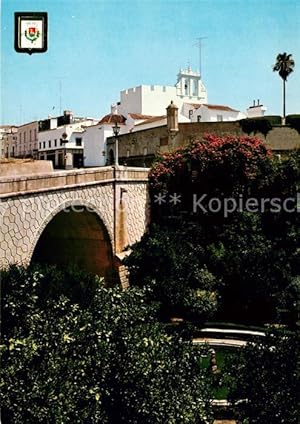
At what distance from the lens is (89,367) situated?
828cm

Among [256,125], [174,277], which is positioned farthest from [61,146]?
[174,277]

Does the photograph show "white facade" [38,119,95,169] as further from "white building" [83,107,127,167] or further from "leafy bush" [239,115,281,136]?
"leafy bush" [239,115,281,136]

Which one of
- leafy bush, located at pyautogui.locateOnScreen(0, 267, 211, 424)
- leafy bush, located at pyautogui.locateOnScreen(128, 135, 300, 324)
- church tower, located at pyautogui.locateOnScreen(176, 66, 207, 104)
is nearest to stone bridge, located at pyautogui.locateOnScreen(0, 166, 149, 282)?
leafy bush, located at pyautogui.locateOnScreen(128, 135, 300, 324)

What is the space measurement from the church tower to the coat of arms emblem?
141 feet

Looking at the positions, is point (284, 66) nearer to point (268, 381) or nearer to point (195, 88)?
point (195, 88)

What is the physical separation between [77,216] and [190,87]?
34.5 meters

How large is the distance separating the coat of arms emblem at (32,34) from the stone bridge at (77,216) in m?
8.03

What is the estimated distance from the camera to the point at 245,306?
18.6 m

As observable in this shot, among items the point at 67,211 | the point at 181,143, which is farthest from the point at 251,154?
the point at 181,143

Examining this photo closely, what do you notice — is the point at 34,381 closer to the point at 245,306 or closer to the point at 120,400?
the point at 120,400

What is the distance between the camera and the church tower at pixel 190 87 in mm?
48997

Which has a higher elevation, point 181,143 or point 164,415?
point 181,143

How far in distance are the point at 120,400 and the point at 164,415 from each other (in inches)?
26.1

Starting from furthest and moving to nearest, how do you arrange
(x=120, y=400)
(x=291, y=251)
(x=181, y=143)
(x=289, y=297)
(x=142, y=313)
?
(x=181, y=143)
(x=291, y=251)
(x=289, y=297)
(x=142, y=313)
(x=120, y=400)
